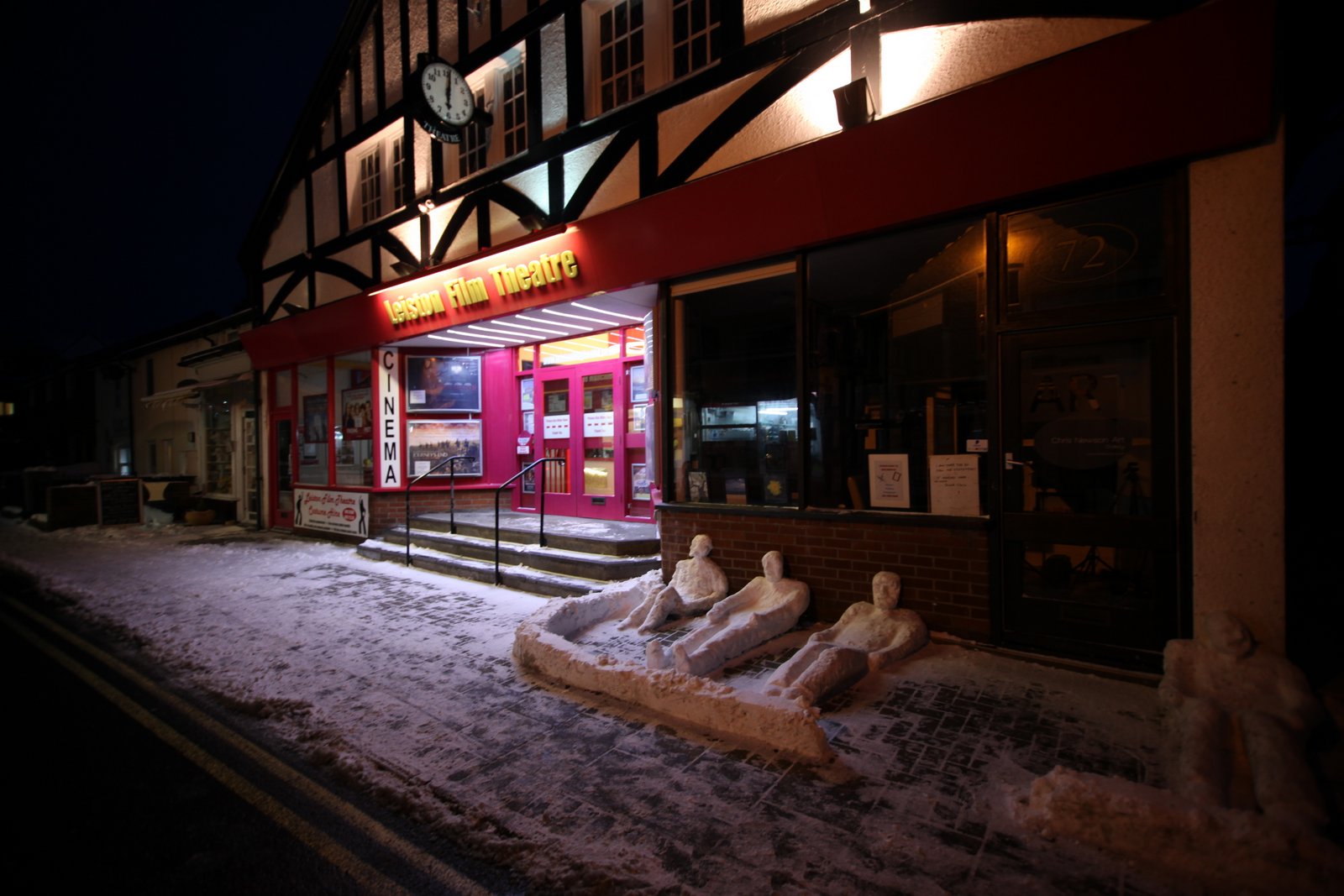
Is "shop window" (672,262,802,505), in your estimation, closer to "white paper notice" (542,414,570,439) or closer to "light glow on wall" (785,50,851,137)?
"light glow on wall" (785,50,851,137)

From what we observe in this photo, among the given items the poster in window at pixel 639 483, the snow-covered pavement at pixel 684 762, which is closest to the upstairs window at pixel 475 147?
the poster in window at pixel 639 483

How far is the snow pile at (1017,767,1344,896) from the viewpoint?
7.21ft

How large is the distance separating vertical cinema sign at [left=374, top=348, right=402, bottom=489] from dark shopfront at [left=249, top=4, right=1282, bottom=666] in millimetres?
5626

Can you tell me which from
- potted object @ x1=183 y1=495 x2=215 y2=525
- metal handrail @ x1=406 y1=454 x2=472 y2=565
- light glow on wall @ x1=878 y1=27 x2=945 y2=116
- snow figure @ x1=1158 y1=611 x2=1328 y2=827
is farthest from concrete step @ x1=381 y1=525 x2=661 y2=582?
potted object @ x1=183 y1=495 x2=215 y2=525

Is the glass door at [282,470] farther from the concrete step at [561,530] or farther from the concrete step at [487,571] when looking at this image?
the concrete step at [561,530]

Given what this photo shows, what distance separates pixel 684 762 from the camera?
129 inches

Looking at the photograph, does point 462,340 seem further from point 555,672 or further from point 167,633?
point 555,672

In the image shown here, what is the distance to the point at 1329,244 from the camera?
36.1 ft

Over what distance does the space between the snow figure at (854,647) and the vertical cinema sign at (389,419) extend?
821cm

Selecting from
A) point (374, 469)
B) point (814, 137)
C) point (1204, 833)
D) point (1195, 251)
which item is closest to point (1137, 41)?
point (1195, 251)

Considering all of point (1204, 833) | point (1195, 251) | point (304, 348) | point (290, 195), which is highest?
point (290, 195)

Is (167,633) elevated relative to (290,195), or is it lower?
lower

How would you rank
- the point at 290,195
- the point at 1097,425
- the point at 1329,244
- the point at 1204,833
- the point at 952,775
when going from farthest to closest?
the point at 290,195 < the point at 1329,244 < the point at 1097,425 < the point at 952,775 < the point at 1204,833

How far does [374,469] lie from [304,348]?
2.96 meters
